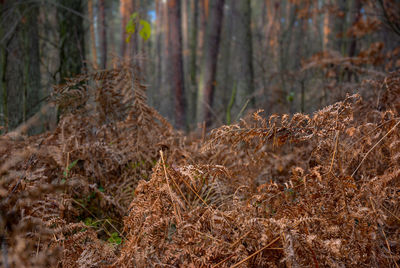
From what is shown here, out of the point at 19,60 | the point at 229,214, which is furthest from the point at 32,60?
the point at 229,214

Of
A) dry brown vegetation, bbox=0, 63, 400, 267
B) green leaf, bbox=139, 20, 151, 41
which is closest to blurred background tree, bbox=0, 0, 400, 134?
green leaf, bbox=139, 20, 151, 41

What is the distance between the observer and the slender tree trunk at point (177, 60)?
741 cm

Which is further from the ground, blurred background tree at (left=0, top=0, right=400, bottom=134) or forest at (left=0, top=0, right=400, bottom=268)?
blurred background tree at (left=0, top=0, right=400, bottom=134)

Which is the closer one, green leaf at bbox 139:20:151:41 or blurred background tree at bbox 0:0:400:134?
green leaf at bbox 139:20:151:41

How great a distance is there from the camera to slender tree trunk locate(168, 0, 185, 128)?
7.41 m

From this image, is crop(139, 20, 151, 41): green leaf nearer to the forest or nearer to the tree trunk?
the forest

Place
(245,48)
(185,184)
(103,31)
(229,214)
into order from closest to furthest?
(229,214)
(185,184)
(245,48)
(103,31)

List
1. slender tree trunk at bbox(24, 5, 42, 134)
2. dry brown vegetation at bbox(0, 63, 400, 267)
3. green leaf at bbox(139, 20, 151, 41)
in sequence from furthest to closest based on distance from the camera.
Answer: slender tree trunk at bbox(24, 5, 42, 134) < green leaf at bbox(139, 20, 151, 41) < dry brown vegetation at bbox(0, 63, 400, 267)

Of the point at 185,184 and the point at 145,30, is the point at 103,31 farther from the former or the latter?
the point at 185,184

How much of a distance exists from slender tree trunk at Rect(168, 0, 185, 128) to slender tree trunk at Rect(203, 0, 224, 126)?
0.61 metres

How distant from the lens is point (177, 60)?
7.65m

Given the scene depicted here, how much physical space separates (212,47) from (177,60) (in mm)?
1126

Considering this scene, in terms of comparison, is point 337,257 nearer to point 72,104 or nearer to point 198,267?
point 198,267

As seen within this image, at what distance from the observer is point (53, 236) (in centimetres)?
156
